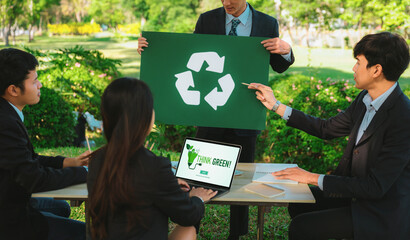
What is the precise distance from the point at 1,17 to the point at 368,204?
2160 cm

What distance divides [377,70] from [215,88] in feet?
3.16

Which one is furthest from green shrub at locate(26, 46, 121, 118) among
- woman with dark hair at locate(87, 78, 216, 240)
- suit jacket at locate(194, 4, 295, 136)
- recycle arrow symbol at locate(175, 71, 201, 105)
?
woman with dark hair at locate(87, 78, 216, 240)

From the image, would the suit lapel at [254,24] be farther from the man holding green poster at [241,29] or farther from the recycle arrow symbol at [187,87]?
the recycle arrow symbol at [187,87]

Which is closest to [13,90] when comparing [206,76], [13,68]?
[13,68]

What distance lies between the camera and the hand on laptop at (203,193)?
223 cm

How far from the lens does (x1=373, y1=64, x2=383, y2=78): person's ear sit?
91.4 inches

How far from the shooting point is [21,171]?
7.33ft

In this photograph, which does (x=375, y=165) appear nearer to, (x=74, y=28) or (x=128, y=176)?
(x=128, y=176)

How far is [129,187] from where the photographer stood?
69.2 inches

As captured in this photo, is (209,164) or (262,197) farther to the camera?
(209,164)

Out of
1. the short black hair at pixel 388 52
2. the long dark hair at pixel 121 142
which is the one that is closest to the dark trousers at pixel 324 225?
the short black hair at pixel 388 52

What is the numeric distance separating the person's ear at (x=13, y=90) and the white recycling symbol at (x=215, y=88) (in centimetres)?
97

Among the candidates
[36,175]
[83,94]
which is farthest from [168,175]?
[83,94]

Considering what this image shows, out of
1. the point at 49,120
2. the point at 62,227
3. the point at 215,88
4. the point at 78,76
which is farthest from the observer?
the point at 78,76
